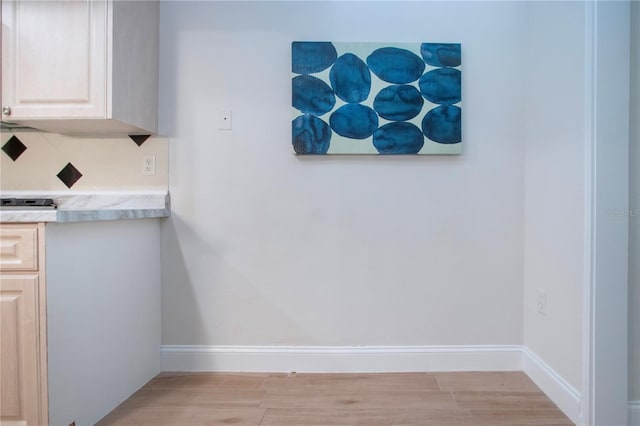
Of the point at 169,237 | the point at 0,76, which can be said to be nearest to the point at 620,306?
the point at 169,237

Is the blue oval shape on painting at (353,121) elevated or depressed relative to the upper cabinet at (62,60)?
depressed

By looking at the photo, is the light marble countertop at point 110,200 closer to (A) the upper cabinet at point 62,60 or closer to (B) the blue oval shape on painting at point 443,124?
(A) the upper cabinet at point 62,60

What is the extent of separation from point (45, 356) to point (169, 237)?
2.58 ft

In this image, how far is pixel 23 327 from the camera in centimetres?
120

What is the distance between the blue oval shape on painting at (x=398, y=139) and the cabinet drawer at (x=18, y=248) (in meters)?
1.50

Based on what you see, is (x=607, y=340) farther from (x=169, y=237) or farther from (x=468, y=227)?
(x=169, y=237)

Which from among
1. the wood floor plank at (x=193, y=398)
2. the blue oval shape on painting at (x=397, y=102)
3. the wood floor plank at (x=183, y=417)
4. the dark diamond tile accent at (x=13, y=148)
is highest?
the blue oval shape on painting at (x=397, y=102)

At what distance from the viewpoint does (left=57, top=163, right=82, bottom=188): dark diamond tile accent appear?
1.90 metres

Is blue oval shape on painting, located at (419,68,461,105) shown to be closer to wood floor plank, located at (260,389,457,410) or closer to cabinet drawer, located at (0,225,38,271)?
wood floor plank, located at (260,389,457,410)

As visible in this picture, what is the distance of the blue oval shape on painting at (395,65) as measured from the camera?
6.06 ft

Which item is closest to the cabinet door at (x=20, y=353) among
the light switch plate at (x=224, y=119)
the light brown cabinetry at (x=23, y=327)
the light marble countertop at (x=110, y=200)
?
the light brown cabinetry at (x=23, y=327)

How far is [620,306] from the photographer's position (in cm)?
132

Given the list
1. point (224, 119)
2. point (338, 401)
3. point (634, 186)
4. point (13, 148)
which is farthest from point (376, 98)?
point (13, 148)

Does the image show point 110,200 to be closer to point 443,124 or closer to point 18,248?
point 18,248
